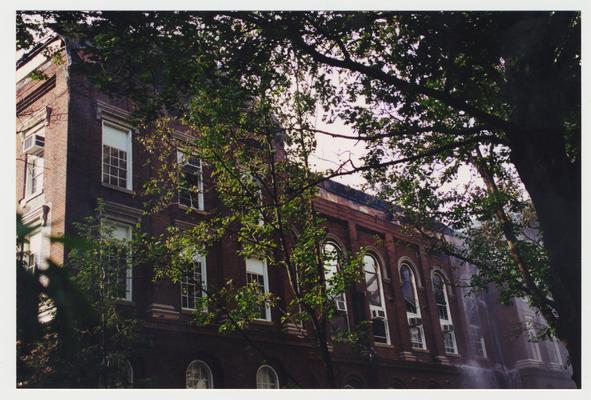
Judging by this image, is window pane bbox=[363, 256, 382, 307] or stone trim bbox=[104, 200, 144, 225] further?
window pane bbox=[363, 256, 382, 307]

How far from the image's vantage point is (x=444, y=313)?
7.43 metres

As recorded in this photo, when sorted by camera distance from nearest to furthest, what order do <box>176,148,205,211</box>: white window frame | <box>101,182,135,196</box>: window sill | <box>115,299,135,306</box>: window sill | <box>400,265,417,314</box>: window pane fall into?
1. <box>115,299,135,306</box>: window sill
2. <box>101,182,135,196</box>: window sill
3. <box>176,148,205,211</box>: white window frame
4. <box>400,265,417,314</box>: window pane

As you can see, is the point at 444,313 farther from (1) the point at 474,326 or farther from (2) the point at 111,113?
(2) the point at 111,113

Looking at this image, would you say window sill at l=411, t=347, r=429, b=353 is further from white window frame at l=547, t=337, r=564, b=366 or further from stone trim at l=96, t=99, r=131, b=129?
stone trim at l=96, t=99, r=131, b=129

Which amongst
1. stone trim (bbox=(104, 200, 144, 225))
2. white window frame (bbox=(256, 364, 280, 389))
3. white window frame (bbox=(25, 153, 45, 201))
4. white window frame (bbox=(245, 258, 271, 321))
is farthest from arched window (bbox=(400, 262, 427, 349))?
white window frame (bbox=(25, 153, 45, 201))

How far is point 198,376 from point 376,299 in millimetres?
2683

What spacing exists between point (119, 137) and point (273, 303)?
8.16 ft

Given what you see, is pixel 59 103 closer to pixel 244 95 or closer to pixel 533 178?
pixel 244 95

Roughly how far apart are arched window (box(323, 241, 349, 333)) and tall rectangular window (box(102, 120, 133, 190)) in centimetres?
242

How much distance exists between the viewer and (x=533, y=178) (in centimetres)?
555

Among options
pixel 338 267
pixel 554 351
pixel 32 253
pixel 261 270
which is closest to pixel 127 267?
pixel 261 270

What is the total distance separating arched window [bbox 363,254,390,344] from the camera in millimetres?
7352

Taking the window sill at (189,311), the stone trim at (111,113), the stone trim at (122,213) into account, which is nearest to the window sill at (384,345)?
the window sill at (189,311)
